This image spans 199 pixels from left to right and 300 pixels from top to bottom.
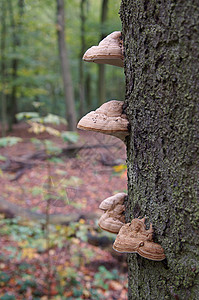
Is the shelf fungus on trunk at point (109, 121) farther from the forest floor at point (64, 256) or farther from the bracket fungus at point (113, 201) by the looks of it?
the forest floor at point (64, 256)

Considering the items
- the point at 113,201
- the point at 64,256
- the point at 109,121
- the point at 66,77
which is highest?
the point at 109,121

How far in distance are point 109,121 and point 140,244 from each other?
54 cm

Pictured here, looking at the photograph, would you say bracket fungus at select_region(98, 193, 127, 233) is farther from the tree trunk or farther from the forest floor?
the tree trunk

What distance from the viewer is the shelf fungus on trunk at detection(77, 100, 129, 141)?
1.20m

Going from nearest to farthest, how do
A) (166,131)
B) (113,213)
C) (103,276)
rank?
(166,131) → (113,213) → (103,276)

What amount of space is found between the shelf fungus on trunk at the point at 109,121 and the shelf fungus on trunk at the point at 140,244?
0.44m

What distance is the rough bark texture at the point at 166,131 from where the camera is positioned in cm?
98

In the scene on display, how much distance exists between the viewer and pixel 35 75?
1897cm

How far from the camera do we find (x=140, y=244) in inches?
42.8

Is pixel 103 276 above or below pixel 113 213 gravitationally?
below

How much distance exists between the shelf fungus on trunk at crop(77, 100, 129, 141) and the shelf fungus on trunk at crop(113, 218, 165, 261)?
0.44 m

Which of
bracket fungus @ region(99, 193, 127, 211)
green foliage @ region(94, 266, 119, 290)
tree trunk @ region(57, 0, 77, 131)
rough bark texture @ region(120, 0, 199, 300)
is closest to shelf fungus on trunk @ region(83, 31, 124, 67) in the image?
rough bark texture @ region(120, 0, 199, 300)

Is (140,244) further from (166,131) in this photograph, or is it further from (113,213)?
(166,131)

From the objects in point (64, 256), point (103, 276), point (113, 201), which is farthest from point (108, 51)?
point (64, 256)
